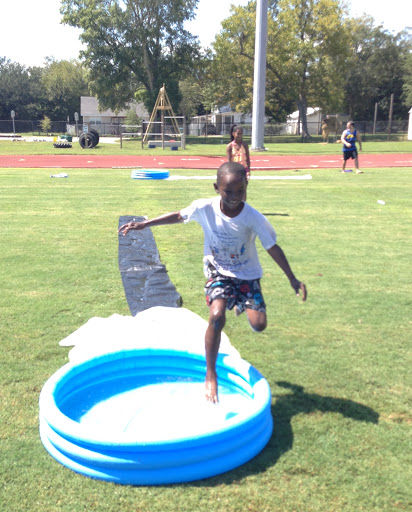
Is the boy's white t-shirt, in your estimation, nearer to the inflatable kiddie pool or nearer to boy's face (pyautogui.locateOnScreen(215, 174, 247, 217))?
boy's face (pyautogui.locateOnScreen(215, 174, 247, 217))

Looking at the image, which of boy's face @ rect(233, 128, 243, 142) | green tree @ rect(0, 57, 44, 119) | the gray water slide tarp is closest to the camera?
the gray water slide tarp

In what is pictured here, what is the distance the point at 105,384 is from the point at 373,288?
3668 millimetres

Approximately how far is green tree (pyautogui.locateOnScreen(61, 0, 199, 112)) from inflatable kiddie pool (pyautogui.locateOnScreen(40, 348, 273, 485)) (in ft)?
166

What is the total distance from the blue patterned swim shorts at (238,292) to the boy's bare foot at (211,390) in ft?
1.76

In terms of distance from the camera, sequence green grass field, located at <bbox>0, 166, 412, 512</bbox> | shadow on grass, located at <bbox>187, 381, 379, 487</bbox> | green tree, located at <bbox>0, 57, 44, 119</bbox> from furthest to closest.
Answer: green tree, located at <bbox>0, 57, 44, 119</bbox>
shadow on grass, located at <bbox>187, 381, 379, 487</bbox>
green grass field, located at <bbox>0, 166, 412, 512</bbox>

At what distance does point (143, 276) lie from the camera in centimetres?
689

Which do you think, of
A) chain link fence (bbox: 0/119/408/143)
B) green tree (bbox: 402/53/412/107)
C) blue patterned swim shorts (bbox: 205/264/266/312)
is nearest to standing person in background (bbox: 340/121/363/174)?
blue patterned swim shorts (bbox: 205/264/266/312)

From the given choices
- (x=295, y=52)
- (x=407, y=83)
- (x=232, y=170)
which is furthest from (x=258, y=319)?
(x=407, y=83)

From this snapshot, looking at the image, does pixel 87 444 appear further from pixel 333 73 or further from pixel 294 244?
pixel 333 73

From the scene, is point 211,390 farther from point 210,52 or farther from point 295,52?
point 210,52

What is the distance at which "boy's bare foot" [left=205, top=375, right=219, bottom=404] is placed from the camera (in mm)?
3865

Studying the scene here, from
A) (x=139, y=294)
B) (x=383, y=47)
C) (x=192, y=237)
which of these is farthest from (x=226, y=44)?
(x=139, y=294)

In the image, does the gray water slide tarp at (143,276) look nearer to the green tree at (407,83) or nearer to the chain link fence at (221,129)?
the chain link fence at (221,129)

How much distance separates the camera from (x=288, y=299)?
6254mm
